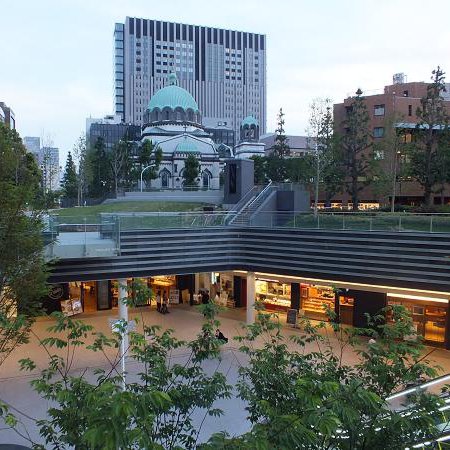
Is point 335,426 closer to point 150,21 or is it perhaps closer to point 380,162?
point 380,162

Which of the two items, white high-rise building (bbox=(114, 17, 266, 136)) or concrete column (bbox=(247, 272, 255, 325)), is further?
white high-rise building (bbox=(114, 17, 266, 136))

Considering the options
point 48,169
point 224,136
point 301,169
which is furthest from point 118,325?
point 224,136

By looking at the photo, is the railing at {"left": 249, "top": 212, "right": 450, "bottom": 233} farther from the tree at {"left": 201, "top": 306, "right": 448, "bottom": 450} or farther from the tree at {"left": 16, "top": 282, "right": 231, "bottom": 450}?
the tree at {"left": 16, "top": 282, "right": 231, "bottom": 450}

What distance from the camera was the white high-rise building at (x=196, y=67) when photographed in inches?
5935

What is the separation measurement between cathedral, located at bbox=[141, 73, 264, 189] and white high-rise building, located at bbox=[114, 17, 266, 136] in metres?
56.5

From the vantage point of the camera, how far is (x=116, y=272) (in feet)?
61.2

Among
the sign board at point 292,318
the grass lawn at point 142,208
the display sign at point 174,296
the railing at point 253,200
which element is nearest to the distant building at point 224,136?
the grass lawn at point 142,208

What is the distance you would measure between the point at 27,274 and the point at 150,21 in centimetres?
15395

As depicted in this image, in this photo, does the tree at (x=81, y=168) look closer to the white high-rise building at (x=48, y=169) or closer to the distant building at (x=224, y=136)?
the white high-rise building at (x=48, y=169)

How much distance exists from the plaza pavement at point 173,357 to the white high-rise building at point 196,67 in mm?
125402

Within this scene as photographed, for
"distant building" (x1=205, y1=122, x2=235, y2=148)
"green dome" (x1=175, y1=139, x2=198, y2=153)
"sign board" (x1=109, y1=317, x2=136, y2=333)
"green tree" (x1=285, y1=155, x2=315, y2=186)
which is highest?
"distant building" (x1=205, y1=122, x2=235, y2=148)

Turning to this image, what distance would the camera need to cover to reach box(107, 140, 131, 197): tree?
57.3 metres

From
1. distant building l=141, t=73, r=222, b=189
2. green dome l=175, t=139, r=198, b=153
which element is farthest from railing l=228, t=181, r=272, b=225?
green dome l=175, t=139, r=198, b=153

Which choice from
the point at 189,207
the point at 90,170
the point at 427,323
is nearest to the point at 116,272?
the point at 427,323
